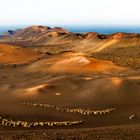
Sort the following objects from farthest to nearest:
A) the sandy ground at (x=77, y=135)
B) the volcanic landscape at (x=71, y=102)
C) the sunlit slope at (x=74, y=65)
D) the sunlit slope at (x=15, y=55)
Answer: the sunlit slope at (x=15, y=55) < the sunlit slope at (x=74, y=65) < the volcanic landscape at (x=71, y=102) < the sandy ground at (x=77, y=135)

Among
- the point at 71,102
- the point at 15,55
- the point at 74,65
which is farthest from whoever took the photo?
the point at 15,55

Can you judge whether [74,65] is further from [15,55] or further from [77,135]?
[77,135]

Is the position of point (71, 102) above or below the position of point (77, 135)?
below

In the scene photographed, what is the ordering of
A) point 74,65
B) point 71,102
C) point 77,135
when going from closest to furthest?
point 77,135 → point 71,102 → point 74,65

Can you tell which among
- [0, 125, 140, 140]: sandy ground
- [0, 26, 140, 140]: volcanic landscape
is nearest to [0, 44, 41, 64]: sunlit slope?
[0, 26, 140, 140]: volcanic landscape

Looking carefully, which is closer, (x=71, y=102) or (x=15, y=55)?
(x=71, y=102)

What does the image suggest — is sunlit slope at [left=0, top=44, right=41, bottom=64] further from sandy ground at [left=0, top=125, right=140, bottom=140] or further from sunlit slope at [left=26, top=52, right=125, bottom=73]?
sandy ground at [left=0, top=125, right=140, bottom=140]

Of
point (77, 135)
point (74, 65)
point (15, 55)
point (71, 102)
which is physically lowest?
point (15, 55)

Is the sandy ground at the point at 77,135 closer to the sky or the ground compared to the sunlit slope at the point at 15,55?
closer to the sky

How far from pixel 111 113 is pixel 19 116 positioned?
590 centimetres

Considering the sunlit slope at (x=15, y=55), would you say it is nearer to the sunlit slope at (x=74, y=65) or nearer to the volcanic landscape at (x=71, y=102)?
the volcanic landscape at (x=71, y=102)

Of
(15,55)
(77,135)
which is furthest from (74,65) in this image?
(77,135)

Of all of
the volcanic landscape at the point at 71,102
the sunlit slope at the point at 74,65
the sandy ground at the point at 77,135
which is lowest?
the sunlit slope at the point at 74,65

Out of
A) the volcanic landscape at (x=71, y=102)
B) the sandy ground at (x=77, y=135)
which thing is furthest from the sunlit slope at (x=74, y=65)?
the sandy ground at (x=77, y=135)
